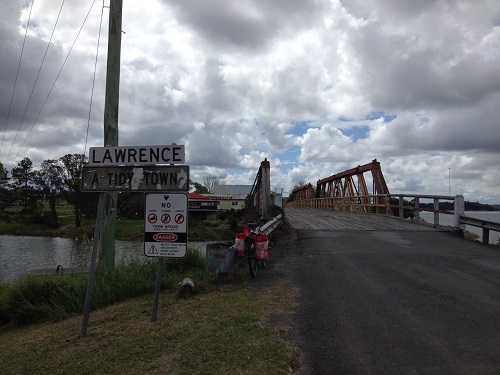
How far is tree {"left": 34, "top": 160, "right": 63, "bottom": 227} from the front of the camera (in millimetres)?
71688

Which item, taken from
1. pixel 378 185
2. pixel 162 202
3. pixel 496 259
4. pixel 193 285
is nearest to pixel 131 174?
pixel 162 202

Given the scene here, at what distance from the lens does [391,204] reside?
2089 cm

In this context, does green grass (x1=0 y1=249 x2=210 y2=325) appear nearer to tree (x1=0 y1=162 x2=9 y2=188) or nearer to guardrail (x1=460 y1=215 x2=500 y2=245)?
guardrail (x1=460 y1=215 x2=500 y2=245)

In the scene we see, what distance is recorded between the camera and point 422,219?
616 inches

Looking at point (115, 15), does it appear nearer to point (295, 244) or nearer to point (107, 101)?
point (107, 101)

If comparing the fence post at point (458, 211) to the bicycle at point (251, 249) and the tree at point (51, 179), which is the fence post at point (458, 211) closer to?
the bicycle at point (251, 249)

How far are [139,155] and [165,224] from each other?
37.1 inches

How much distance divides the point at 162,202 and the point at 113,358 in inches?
74.5

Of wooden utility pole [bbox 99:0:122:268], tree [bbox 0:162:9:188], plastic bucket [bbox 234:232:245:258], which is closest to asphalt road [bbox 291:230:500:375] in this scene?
plastic bucket [bbox 234:232:245:258]

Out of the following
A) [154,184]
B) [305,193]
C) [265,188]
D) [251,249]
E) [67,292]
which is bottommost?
[67,292]

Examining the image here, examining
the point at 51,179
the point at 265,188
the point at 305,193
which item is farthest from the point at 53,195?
the point at 265,188

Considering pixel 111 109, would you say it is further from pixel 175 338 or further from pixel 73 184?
pixel 73 184

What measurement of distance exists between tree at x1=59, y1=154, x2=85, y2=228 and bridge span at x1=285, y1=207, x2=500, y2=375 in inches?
2437

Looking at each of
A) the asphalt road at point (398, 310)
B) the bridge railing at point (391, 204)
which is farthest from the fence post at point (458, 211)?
the asphalt road at point (398, 310)
